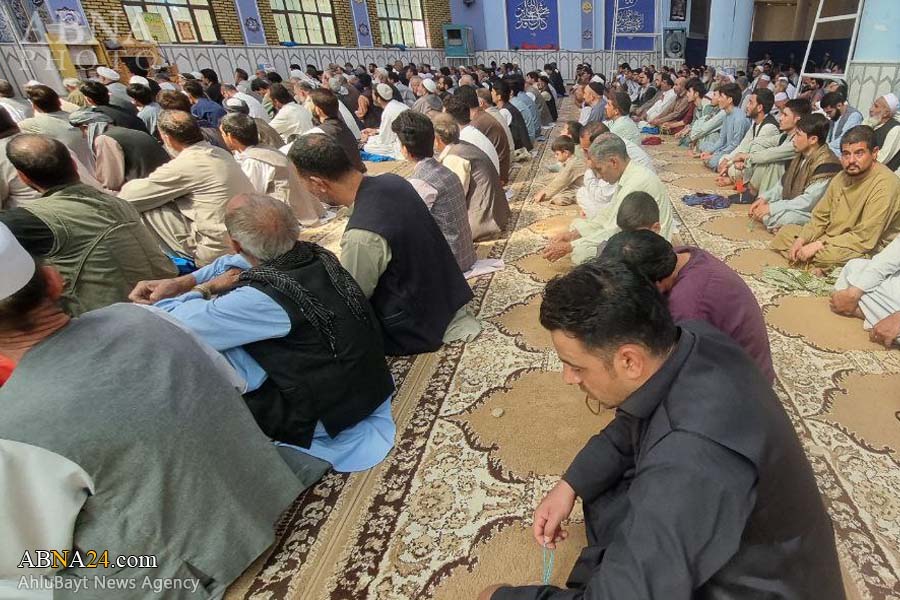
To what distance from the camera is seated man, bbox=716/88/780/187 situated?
444 centimetres

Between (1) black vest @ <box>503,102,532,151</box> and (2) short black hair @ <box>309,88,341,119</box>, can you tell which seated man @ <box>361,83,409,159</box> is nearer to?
(1) black vest @ <box>503,102,532,151</box>

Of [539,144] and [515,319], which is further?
[539,144]

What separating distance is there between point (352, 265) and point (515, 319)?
1034mm

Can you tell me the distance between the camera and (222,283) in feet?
6.24

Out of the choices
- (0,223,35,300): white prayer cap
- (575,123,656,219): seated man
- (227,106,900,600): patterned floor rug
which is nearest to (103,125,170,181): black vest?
(227,106,900,600): patterned floor rug

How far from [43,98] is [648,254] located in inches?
188

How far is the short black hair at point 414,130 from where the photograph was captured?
2.85 m

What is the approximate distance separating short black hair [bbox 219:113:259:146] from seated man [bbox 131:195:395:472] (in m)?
2.07

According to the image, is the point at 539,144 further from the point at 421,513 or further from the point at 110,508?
the point at 110,508

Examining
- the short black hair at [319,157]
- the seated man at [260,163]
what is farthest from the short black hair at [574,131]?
the short black hair at [319,157]

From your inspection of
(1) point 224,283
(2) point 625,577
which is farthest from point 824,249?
(1) point 224,283

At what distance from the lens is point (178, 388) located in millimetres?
1196

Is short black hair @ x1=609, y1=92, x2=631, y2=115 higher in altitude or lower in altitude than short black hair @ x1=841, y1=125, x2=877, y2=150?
higher

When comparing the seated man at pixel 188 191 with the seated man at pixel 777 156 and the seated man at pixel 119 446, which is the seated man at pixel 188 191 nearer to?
the seated man at pixel 119 446
